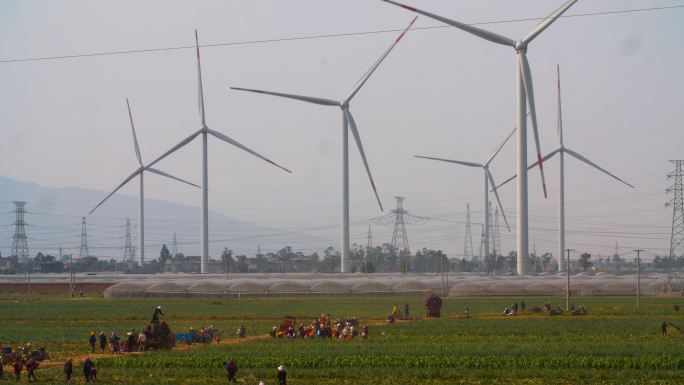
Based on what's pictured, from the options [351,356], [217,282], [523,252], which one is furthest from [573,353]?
[217,282]

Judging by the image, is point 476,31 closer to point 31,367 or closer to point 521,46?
point 521,46

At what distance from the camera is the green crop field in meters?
40.6

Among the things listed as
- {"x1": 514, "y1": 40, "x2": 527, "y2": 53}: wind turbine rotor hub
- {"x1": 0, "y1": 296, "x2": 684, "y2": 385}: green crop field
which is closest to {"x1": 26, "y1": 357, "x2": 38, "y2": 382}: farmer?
{"x1": 0, "y1": 296, "x2": 684, "y2": 385}: green crop field

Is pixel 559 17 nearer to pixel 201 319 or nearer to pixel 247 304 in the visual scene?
pixel 247 304

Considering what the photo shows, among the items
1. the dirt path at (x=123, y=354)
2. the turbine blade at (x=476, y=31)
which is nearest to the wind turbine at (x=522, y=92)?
the turbine blade at (x=476, y=31)

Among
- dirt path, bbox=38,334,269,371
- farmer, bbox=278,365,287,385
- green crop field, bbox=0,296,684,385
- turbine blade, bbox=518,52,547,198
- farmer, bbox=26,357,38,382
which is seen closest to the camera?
farmer, bbox=278,365,287,385

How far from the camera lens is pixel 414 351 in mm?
47688

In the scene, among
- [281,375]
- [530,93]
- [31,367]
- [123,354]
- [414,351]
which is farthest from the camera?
[530,93]

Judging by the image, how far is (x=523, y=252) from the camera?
121 m

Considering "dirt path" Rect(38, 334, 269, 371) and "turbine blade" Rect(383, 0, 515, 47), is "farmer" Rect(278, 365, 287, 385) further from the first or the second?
"turbine blade" Rect(383, 0, 515, 47)

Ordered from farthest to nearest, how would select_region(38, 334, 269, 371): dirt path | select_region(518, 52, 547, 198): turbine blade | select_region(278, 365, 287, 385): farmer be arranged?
select_region(518, 52, 547, 198): turbine blade, select_region(38, 334, 269, 371): dirt path, select_region(278, 365, 287, 385): farmer

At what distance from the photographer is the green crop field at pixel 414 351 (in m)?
40.6

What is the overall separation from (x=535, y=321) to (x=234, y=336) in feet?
75.7

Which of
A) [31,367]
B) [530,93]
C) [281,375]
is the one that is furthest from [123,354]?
[530,93]
